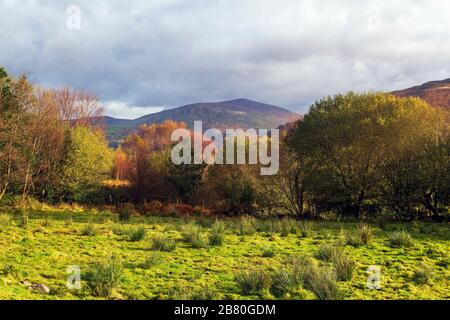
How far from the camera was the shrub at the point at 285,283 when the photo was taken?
8586 millimetres

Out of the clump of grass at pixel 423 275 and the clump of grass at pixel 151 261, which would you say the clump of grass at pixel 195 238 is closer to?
the clump of grass at pixel 151 261

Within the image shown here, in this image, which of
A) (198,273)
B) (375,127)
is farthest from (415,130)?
(198,273)

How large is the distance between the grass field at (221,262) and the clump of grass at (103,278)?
0.11 ft

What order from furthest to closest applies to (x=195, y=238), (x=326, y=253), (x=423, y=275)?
(x=195, y=238) → (x=326, y=253) → (x=423, y=275)

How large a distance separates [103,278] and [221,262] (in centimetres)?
389

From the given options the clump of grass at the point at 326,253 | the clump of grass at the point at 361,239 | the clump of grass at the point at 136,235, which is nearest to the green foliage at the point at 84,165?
the clump of grass at the point at 136,235

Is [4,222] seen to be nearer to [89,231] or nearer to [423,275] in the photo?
[89,231]

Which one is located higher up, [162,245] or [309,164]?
[309,164]

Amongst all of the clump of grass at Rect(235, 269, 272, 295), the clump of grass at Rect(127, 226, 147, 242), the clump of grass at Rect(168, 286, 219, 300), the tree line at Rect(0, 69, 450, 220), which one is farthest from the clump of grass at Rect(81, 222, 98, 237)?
the tree line at Rect(0, 69, 450, 220)

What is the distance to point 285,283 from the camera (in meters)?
8.82

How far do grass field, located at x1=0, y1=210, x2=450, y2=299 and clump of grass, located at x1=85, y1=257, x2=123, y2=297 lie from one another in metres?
0.03

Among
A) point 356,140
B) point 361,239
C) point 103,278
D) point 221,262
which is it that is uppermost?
point 356,140

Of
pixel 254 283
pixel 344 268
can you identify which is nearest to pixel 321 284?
pixel 254 283
